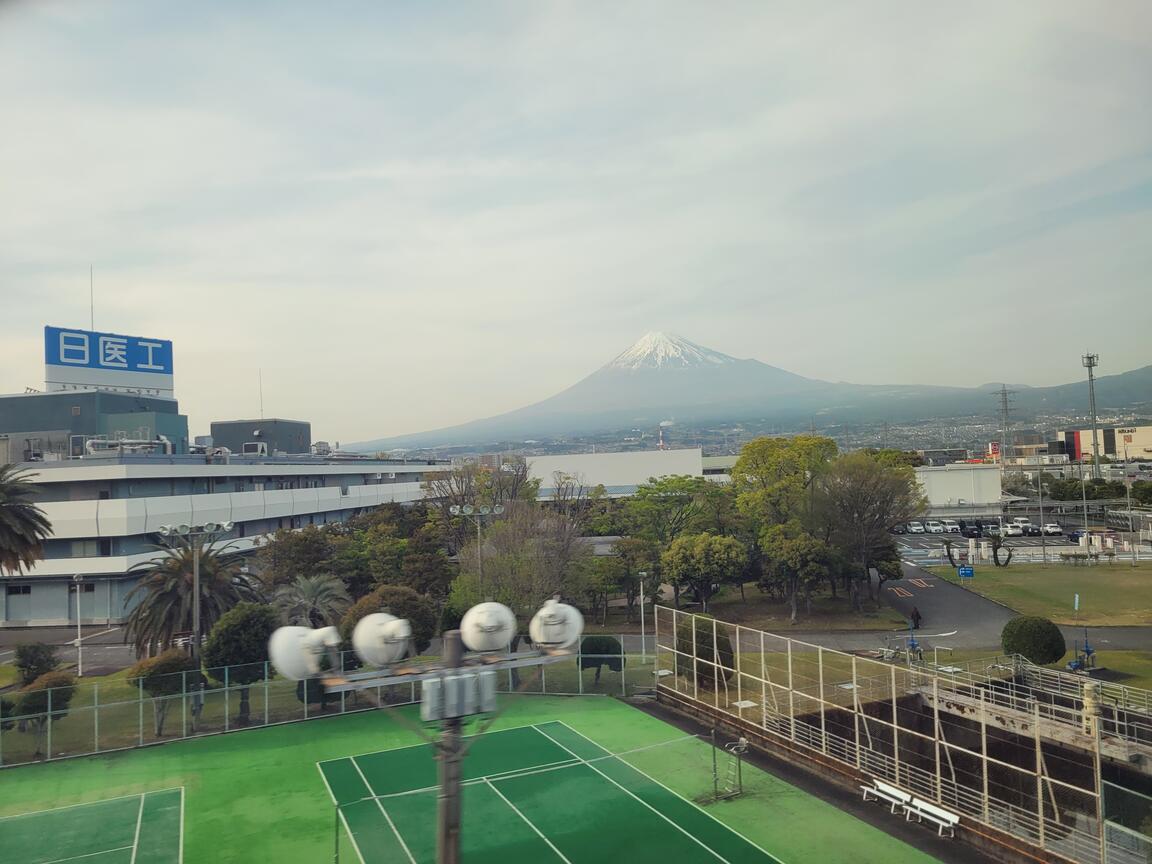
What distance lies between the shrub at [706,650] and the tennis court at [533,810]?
3.90 meters

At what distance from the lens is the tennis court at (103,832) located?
14.6 metres

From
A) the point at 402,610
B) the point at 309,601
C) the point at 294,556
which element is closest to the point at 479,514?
the point at 294,556

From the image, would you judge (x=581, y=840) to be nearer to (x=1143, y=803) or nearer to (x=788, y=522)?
(x=1143, y=803)

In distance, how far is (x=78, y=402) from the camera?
48.8 metres

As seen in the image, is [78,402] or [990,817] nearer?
[990,817]

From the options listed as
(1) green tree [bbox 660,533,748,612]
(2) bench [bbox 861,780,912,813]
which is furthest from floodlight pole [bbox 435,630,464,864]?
(1) green tree [bbox 660,533,748,612]

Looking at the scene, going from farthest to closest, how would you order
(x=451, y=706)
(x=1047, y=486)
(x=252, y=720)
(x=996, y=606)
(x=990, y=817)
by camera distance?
(x=1047, y=486) → (x=996, y=606) → (x=252, y=720) → (x=990, y=817) → (x=451, y=706)

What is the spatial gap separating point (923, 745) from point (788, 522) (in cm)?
1799

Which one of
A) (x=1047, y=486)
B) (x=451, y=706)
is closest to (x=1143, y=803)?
(x=451, y=706)

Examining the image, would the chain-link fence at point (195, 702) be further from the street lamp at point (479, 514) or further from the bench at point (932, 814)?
the bench at point (932, 814)

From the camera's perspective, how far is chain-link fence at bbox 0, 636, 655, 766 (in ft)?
65.7

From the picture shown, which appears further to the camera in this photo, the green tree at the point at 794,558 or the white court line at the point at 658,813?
the green tree at the point at 794,558

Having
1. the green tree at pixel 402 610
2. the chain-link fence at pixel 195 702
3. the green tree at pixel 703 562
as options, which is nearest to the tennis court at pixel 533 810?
the chain-link fence at pixel 195 702

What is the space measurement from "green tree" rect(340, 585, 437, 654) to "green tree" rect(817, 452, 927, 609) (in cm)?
1953
